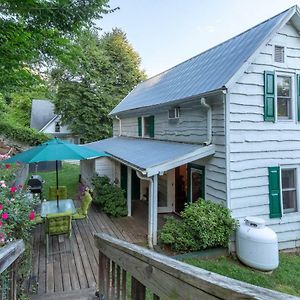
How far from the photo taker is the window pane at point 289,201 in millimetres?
7733

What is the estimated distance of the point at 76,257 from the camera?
19.2ft

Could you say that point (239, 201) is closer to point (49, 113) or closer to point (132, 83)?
point (132, 83)

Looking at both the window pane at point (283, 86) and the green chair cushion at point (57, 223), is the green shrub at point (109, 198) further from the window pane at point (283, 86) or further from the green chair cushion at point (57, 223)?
the window pane at point (283, 86)

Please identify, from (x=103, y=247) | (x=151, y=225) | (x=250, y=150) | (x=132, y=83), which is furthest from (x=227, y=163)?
(x=132, y=83)

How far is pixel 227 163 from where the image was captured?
6785 millimetres

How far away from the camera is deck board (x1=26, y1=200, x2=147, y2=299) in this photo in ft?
15.2

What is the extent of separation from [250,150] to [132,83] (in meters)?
25.1

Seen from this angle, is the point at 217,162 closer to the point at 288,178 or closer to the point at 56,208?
the point at 288,178

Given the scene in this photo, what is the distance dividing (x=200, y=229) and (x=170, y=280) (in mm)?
5108

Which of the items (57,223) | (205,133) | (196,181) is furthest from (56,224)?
(205,133)

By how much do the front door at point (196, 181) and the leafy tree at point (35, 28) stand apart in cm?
555

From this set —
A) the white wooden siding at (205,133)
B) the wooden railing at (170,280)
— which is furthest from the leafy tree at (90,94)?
the wooden railing at (170,280)

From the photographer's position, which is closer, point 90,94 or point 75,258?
point 75,258

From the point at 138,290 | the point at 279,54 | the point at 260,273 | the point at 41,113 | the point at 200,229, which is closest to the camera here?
the point at 138,290
